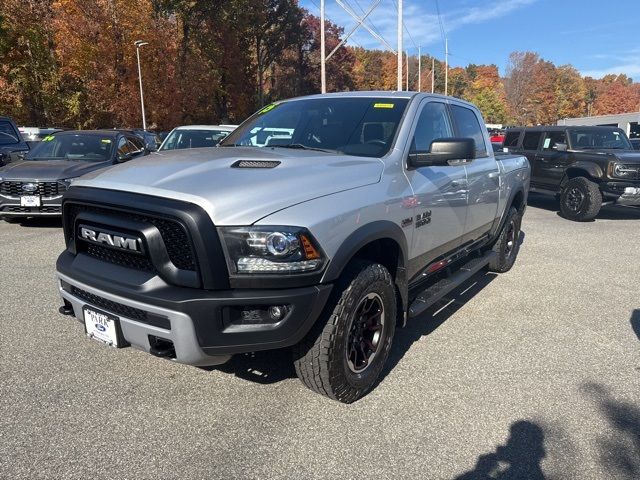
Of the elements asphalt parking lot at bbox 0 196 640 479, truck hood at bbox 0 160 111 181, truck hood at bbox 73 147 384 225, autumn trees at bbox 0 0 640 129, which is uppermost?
autumn trees at bbox 0 0 640 129

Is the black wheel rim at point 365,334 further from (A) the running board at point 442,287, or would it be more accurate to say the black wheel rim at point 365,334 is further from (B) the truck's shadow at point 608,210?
(B) the truck's shadow at point 608,210

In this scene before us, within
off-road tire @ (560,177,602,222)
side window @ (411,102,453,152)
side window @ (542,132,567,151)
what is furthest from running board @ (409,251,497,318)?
side window @ (542,132,567,151)

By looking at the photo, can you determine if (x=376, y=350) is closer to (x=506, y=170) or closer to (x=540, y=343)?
(x=540, y=343)

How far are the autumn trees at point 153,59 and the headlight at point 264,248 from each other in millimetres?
28638

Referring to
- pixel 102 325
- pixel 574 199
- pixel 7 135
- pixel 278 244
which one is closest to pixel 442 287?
pixel 278 244

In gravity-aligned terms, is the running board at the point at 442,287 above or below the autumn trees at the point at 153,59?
below

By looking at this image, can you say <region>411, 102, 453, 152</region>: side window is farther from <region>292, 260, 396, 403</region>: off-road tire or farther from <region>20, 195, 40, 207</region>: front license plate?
<region>20, 195, 40, 207</region>: front license plate

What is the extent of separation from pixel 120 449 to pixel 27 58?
30.8 meters

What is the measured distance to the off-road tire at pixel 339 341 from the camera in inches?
106

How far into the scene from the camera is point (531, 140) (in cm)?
1173

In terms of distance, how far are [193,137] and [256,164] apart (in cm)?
824

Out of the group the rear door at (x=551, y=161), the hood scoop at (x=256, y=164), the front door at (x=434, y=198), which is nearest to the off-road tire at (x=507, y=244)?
the front door at (x=434, y=198)

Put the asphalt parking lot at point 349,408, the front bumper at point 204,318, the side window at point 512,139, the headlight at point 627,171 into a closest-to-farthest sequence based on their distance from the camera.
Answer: the front bumper at point 204,318 → the asphalt parking lot at point 349,408 → the headlight at point 627,171 → the side window at point 512,139

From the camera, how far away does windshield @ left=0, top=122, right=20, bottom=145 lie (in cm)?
1058
